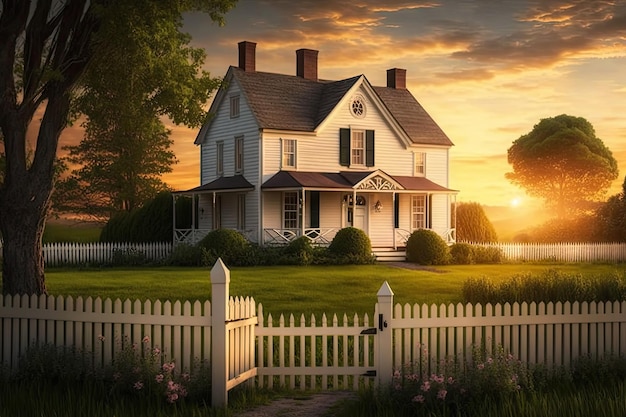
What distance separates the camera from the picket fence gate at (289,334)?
1064cm

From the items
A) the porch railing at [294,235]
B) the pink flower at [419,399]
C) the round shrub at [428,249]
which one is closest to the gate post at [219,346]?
the pink flower at [419,399]

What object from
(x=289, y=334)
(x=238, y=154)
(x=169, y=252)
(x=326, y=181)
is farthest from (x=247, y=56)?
(x=289, y=334)

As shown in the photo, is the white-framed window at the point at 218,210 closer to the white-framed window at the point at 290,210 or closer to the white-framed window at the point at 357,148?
the white-framed window at the point at 290,210

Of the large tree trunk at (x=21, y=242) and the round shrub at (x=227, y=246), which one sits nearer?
the large tree trunk at (x=21, y=242)

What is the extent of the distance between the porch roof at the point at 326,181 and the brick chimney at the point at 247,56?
6511 mm

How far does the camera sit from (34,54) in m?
17.2

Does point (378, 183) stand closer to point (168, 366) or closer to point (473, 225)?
point (473, 225)

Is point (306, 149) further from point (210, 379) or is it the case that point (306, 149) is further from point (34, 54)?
point (210, 379)

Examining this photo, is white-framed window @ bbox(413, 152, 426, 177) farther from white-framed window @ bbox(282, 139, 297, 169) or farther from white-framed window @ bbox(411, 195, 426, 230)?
white-framed window @ bbox(282, 139, 297, 169)

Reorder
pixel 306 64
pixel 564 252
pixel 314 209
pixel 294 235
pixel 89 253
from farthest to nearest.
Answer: pixel 306 64, pixel 564 252, pixel 314 209, pixel 294 235, pixel 89 253

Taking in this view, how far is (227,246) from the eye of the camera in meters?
35.5

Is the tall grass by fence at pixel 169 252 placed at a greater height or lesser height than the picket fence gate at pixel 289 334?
greater

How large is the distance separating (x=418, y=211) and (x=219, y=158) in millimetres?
10841

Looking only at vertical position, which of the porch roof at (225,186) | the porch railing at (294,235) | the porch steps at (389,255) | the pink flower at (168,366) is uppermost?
the porch roof at (225,186)
